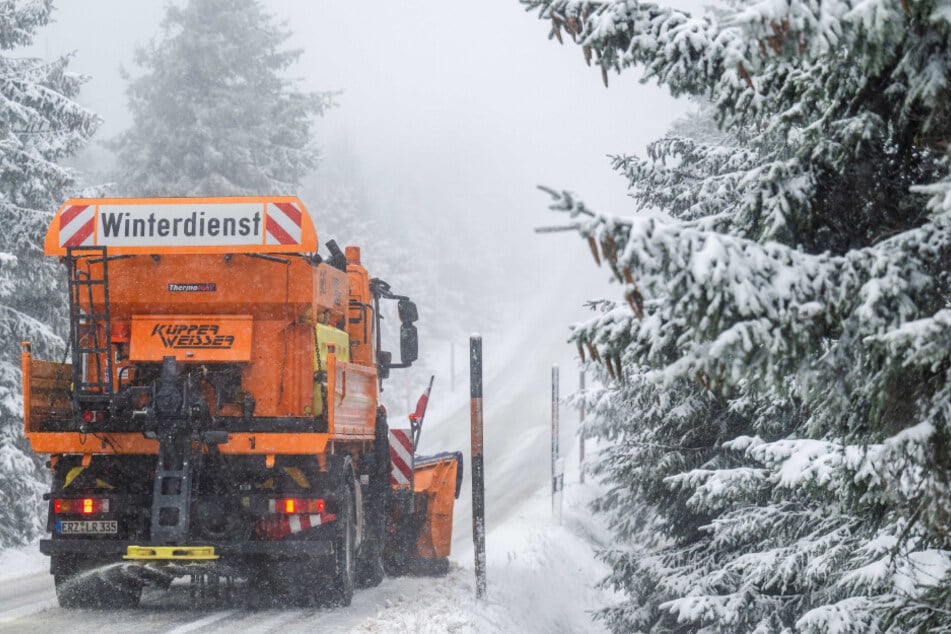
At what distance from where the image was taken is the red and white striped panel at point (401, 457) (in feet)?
37.3

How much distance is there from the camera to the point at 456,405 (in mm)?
49094

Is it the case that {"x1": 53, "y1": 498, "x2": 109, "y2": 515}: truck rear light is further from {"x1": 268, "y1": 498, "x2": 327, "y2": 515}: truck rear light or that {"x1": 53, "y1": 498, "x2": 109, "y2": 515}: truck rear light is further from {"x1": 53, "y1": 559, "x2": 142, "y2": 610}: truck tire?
{"x1": 268, "y1": 498, "x2": 327, "y2": 515}: truck rear light

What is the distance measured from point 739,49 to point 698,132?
1512 centimetres

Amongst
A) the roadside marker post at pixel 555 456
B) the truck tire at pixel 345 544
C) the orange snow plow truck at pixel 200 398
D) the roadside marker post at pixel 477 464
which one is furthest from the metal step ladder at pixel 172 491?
the roadside marker post at pixel 555 456

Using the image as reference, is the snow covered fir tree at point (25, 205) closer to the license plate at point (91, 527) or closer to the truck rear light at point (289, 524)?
the license plate at point (91, 527)

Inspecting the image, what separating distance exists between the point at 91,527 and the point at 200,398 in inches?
60.0

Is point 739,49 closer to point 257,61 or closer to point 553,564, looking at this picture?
point 553,564

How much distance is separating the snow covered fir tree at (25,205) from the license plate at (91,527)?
5192mm

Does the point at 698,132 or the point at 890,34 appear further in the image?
the point at 698,132

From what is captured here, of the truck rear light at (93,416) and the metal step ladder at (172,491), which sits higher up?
the truck rear light at (93,416)

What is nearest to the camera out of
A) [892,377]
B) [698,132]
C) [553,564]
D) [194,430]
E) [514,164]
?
[892,377]

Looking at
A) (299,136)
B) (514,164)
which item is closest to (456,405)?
(299,136)

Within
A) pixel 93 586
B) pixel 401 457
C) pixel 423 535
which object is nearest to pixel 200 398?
pixel 93 586

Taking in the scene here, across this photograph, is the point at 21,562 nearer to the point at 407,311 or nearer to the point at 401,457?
the point at 401,457
